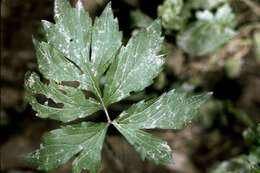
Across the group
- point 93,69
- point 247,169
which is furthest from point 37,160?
point 247,169

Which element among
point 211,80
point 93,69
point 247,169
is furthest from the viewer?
point 211,80

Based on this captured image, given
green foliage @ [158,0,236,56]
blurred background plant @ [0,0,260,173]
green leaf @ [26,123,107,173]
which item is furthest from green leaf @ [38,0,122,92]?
blurred background plant @ [0,0,260,173]

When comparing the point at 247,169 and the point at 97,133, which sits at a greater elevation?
the point at 97,133


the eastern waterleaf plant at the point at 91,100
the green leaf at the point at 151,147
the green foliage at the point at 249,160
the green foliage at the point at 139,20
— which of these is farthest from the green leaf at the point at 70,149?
the green foliage at the point at 139,20

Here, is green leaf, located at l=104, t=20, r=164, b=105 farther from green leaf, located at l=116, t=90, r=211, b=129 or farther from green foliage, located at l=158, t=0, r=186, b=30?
green foliage, located at l=158, t=0, r=186, b=30

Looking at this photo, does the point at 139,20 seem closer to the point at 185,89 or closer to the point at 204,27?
the point at 204,27

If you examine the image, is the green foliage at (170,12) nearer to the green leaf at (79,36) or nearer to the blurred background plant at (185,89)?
the blurred background plant at (185,89)

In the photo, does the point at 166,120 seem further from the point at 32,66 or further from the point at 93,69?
the point at 32,66

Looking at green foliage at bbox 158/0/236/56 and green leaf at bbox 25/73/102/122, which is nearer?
green leaf at bbox 25/73/102/122

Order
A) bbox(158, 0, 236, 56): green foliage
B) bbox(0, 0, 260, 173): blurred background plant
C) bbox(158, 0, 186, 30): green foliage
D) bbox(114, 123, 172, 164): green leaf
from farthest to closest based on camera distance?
bbox(0, 0, 260, 173): blurred background plant < bbox(158, 0, 236, 56): green foliage < bbox(158, 0, 186, 30): green foliage < bbox(114, 123, 172, 164): green leaf
